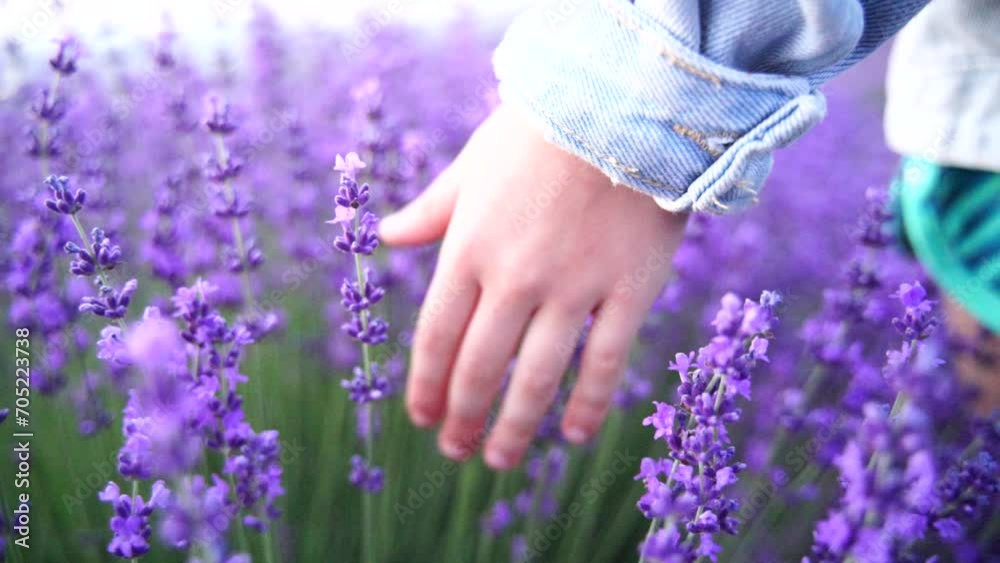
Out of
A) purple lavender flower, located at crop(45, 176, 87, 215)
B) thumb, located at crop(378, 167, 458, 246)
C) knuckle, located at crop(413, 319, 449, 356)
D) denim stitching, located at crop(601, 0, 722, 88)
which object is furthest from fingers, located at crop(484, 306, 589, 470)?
purple lavender flower, located at crop(45, 176, 87, 215)

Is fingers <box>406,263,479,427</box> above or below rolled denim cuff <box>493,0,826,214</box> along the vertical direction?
below

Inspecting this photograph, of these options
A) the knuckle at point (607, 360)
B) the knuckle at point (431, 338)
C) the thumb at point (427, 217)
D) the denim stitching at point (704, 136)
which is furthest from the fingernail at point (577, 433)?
the denim stitching at point (704, 136)

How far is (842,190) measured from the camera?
3076 millimetres

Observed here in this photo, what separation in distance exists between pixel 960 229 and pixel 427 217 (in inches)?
39.9

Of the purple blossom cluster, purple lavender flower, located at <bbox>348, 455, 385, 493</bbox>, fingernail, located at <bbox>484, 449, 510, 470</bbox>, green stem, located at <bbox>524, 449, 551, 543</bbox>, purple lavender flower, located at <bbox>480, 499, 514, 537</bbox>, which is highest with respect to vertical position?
the purple blossom cluster

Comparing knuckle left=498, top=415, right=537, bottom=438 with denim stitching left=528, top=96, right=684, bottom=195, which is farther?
knuckle left=498, top=415, right=537, bottom=438

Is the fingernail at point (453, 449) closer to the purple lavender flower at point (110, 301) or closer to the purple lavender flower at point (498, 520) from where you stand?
the purple lavender flower at point (498, 520)

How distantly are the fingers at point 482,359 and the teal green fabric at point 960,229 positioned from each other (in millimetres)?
869

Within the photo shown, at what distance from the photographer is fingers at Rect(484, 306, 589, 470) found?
3.53ft

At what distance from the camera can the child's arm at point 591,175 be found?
36.5 inches

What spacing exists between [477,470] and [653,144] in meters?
0.79

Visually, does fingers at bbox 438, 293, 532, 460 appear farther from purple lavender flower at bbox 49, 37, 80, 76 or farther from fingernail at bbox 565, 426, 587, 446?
purple lavender flower at bbox 49, 37, 80, 76

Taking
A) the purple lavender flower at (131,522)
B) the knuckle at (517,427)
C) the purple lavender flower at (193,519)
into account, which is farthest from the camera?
the knuckle at (517,427)

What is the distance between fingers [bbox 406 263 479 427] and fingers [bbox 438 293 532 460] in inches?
0.7
